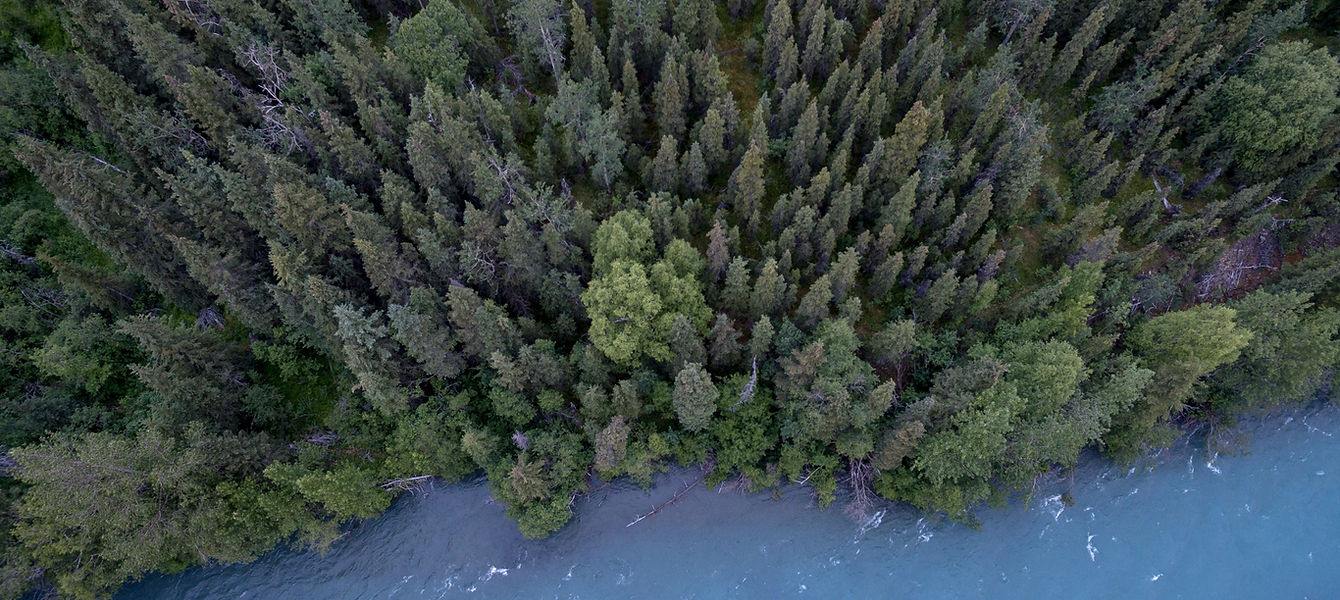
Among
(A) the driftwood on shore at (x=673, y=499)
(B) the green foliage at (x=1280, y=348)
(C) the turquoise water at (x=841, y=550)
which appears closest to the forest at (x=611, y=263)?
(B) the green foliage at (x=1280, y=348)

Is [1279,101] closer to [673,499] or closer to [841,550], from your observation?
[841,550]

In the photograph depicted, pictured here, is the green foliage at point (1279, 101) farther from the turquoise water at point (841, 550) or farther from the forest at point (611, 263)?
the turquoise water at point (841, 550)

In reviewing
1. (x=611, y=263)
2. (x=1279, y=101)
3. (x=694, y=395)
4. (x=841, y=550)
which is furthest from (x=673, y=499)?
(x=1279, y=101)

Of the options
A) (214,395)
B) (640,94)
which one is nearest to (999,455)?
(640,94)

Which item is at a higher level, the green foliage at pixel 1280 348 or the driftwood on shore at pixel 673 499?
the green foliage at pixel 1280 348

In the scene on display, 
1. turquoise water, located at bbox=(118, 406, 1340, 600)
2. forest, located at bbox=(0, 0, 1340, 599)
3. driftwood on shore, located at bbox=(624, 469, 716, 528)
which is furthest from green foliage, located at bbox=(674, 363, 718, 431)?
turquoise water, located at bbox=(118, 406, 1340, 600)
